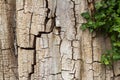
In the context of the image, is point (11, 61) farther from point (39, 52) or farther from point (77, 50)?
point (77, 50)

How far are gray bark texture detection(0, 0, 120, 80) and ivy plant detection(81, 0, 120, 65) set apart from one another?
0.06 m

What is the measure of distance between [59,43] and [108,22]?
44cm

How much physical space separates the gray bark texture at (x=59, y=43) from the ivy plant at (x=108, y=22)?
6 cm

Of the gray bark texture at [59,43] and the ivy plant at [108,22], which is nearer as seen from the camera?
the ivy plant at [108,22]

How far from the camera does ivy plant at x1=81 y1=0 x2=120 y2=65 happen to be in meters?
2.29

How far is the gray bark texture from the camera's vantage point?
241 centimetres

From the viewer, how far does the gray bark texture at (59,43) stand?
7.91 ft

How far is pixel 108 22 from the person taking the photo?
2.32 m

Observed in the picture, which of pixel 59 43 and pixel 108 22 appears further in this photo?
pixel 59 43

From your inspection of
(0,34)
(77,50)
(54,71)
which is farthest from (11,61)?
(77,50)

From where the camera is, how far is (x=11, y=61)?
2582 millimetres

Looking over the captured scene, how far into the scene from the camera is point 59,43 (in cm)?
243

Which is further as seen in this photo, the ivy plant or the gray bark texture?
the gray bark texture

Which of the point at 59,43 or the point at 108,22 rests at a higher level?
the point at 108,22
